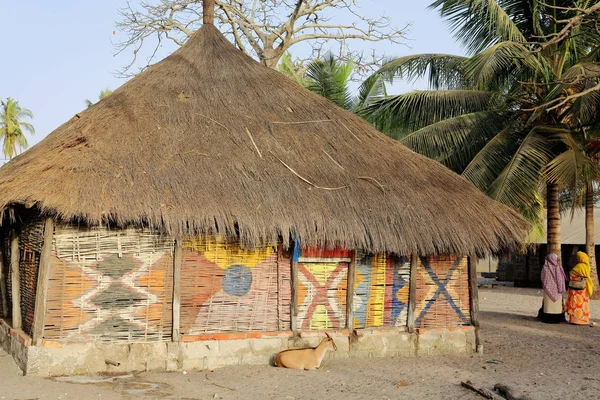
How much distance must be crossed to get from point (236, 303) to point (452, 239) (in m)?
3.13

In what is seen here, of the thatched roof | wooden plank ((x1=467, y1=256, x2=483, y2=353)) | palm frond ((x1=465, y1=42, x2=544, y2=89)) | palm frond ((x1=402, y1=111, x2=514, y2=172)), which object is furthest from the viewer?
palm frond ((x1=402, y1=111, x2=514, y2=172))

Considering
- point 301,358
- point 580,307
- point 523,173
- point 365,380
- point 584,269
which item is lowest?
point 365,380

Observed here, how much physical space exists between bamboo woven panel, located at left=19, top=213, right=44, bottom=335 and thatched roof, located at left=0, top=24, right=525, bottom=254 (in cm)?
67

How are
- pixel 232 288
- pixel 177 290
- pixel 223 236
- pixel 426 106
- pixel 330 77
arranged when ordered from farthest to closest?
pixel 330 77 < pixel 426 106 < pixel 232 288 < pixel 223 236 < pixel 177 290

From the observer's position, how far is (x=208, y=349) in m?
8.98

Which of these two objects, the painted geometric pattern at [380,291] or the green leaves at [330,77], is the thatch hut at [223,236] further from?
the green leaves at [330,77]

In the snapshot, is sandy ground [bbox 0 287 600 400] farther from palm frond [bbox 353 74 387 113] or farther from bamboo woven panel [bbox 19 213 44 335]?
palm frond [bbox 353 74 387 113]

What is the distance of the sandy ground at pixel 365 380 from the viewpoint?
7602 millimetres

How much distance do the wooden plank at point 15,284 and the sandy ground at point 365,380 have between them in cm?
53

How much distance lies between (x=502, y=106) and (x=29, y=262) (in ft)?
37.2

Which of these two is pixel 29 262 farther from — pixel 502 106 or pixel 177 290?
pixel 502 106

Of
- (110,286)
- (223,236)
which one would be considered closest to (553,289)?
(223,236)

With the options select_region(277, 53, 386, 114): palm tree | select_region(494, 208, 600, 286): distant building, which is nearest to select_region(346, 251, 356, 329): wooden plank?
select_region(277, 53, 386, 114): palm tree

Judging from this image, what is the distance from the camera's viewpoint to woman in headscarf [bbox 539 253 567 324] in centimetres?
1360
